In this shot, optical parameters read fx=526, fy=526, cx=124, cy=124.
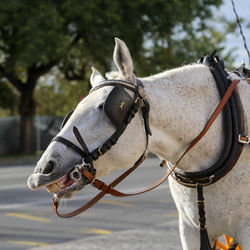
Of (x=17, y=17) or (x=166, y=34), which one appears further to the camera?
(x=166, y=34)

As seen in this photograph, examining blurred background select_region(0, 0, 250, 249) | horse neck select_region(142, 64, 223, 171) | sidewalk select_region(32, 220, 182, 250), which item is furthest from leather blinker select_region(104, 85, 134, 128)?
blurred background select_region(0, 0, 250, 249)

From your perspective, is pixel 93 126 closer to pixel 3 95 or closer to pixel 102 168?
pixel 102 168

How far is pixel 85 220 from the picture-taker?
7.85 m

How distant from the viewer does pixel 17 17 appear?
20219 millimetres

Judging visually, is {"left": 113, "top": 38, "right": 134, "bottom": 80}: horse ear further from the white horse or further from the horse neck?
the horse neck

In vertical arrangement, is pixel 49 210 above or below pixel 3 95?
above

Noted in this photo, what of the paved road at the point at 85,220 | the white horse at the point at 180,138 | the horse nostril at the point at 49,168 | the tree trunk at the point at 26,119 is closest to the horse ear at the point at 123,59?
the white horse at the point at 180,138

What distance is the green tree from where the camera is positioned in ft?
65.8

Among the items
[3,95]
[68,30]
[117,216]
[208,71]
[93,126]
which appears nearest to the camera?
[93,126]

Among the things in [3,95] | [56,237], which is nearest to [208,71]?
[56,237]

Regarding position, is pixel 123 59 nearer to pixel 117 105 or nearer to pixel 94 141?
pixel 117 105

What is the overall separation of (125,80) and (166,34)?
20.7 m

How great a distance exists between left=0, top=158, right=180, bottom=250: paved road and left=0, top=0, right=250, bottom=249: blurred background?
372 inches

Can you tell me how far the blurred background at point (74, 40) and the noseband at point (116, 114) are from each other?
16011 millimetres
